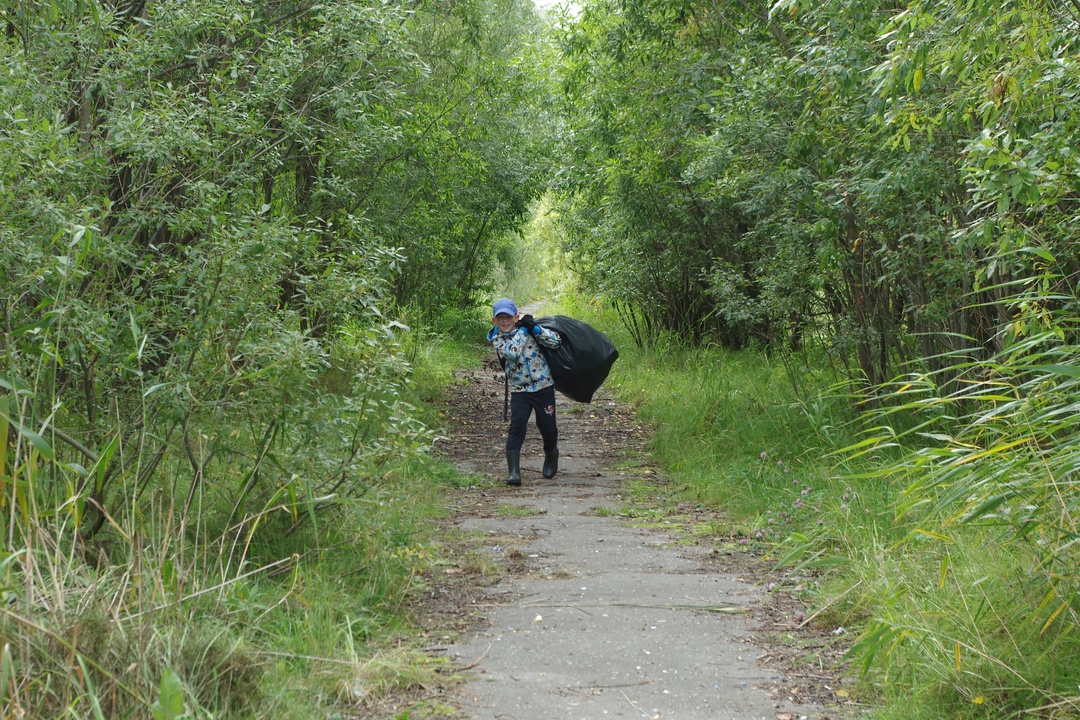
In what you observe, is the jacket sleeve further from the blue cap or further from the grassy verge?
the grassy verge

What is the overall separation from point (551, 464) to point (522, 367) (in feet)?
3.38

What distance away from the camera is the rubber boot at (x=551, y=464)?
9914 mm

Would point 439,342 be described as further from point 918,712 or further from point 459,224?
point 918,712

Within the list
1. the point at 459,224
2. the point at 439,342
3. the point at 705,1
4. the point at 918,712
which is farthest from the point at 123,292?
the point at 439,342

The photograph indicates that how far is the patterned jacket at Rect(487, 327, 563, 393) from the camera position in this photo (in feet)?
31.3

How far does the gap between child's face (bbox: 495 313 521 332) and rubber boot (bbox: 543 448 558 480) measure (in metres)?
1.29

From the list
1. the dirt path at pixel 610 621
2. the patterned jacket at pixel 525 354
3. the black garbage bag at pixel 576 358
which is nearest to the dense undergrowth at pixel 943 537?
the dirt path at pixel 610 621

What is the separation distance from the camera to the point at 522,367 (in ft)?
31.6

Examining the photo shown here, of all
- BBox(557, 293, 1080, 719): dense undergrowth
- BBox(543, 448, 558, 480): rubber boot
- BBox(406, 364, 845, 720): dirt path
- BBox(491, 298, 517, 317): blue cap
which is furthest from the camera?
BBox(543, 448, 558, 480): rubber boot

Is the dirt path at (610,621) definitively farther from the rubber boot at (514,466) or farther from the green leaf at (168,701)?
the green leaf at (168,701)

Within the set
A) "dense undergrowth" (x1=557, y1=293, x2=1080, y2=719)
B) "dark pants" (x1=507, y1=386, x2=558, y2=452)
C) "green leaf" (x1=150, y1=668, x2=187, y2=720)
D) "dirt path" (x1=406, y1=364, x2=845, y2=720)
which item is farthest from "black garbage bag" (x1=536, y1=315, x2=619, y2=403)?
"green leaf" (x1=150, y1=668, x2=187, y2=720)

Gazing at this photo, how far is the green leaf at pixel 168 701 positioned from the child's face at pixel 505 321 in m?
6.42

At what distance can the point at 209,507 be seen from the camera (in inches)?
227

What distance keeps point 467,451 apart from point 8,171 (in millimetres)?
7516
